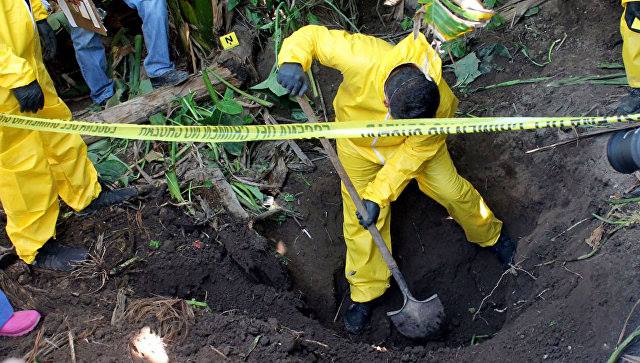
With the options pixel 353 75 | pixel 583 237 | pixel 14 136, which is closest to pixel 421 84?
pixel 353 75

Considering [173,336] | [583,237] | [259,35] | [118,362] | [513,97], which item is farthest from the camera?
[259,35]

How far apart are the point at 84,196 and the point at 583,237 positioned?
3.17 m

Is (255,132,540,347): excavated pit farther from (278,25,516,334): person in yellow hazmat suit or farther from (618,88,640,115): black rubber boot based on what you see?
(618,88,640,115): black rubber boot

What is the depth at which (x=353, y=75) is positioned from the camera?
12.5ft

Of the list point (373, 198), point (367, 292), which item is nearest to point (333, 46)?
point (373, 198)

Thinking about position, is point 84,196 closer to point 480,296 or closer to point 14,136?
point 14,136

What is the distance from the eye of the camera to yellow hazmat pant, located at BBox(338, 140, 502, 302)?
13.2ft

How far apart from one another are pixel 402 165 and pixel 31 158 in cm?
224

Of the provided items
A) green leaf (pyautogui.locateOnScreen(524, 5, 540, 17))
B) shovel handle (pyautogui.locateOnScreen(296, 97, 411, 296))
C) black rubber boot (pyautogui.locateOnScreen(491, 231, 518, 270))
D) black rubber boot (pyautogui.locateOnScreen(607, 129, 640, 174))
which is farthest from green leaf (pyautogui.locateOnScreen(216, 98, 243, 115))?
black rubber boot (pyautogui.locateOnScreen(607, 129, 640, 174))

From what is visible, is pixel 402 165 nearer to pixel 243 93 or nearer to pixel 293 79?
pixel 293 79

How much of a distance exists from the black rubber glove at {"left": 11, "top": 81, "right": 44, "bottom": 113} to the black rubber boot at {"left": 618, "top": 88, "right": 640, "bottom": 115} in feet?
11.4

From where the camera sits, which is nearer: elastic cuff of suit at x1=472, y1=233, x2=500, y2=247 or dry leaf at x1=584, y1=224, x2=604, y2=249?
dry leaf at x1=584, y1=224, x2=604, y2=249

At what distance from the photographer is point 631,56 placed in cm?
377

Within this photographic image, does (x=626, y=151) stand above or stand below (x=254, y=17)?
above
